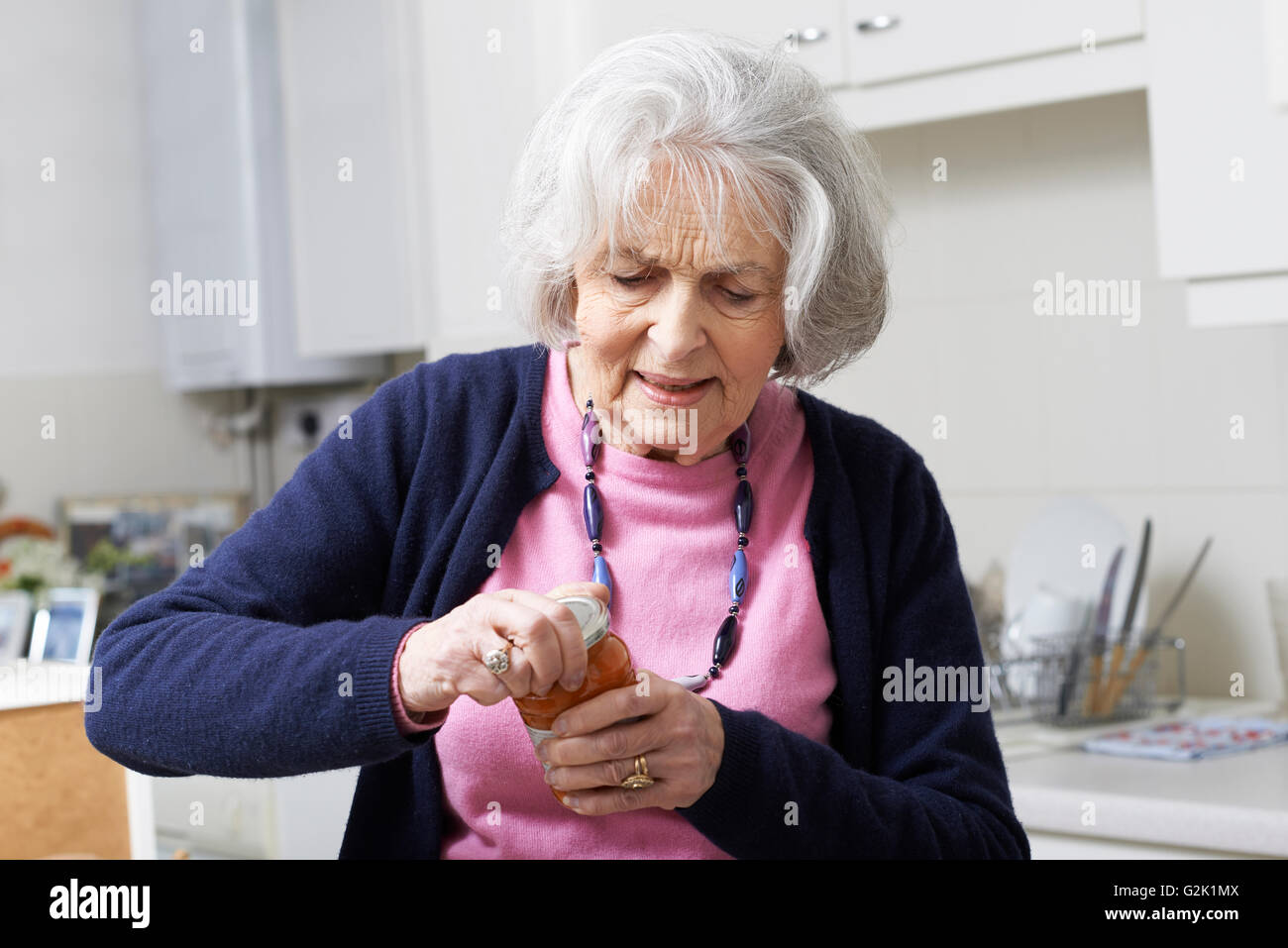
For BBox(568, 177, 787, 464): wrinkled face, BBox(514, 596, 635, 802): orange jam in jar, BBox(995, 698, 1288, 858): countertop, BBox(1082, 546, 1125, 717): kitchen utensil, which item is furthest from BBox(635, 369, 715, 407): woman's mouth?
BBox(1082, 546, 1125, 717): kitchen utensil

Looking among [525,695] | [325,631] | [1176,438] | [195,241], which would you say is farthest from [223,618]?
[195,241]

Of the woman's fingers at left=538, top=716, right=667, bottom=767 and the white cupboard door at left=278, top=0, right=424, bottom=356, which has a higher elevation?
the white cupboard door at left=278, top=0, right=424, bottom=356

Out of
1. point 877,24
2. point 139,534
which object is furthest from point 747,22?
point 139,534

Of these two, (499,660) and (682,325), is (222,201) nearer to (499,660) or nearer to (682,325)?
(682,325)

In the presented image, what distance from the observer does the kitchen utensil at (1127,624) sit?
6.05 feet

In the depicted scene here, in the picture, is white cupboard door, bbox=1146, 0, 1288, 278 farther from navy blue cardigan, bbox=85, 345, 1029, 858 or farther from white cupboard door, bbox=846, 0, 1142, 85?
navy blue cardigan, bbox=85, 345, 1029, 858

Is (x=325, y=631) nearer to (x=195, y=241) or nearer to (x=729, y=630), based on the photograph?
(x=729, y=630)

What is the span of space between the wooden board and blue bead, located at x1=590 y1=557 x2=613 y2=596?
598 mm

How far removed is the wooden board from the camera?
1295mm

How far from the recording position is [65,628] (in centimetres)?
226

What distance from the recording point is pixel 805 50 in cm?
196

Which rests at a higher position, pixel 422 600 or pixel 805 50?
Answer: pixel 805 50

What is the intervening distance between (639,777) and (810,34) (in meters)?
1.42

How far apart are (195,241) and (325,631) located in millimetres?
2345
